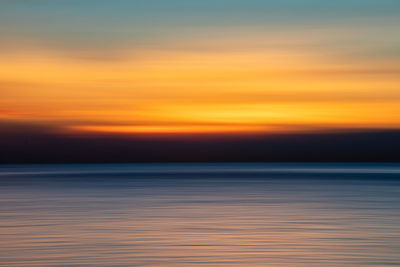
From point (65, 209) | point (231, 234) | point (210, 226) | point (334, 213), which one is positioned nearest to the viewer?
point (231, 234)

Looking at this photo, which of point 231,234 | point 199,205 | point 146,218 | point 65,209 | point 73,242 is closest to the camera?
point 73,242

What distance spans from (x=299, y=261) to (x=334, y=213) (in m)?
13.6

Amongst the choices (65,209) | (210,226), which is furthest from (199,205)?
(210,226)

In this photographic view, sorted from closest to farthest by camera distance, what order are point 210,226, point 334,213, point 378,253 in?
point 378,253
point 210,226
point 334,213

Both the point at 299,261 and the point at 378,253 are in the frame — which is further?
the point at 378,253

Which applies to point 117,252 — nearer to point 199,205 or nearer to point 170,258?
point 170,258

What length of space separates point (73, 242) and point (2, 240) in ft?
6.54

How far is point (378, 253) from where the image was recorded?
16.8 m

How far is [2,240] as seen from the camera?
19.1m

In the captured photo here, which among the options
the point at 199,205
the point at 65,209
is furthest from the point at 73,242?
the point at 199,205

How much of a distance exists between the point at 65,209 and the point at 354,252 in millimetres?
17567

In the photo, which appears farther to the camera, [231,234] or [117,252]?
[231,234]

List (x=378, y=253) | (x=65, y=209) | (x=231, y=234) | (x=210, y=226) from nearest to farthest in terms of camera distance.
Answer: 1. (x=378, y=253)
2. (x=231, y=234)
3. (x=210, y=226)
4. (x=65, y=209)

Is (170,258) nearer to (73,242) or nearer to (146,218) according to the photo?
(73,242)
